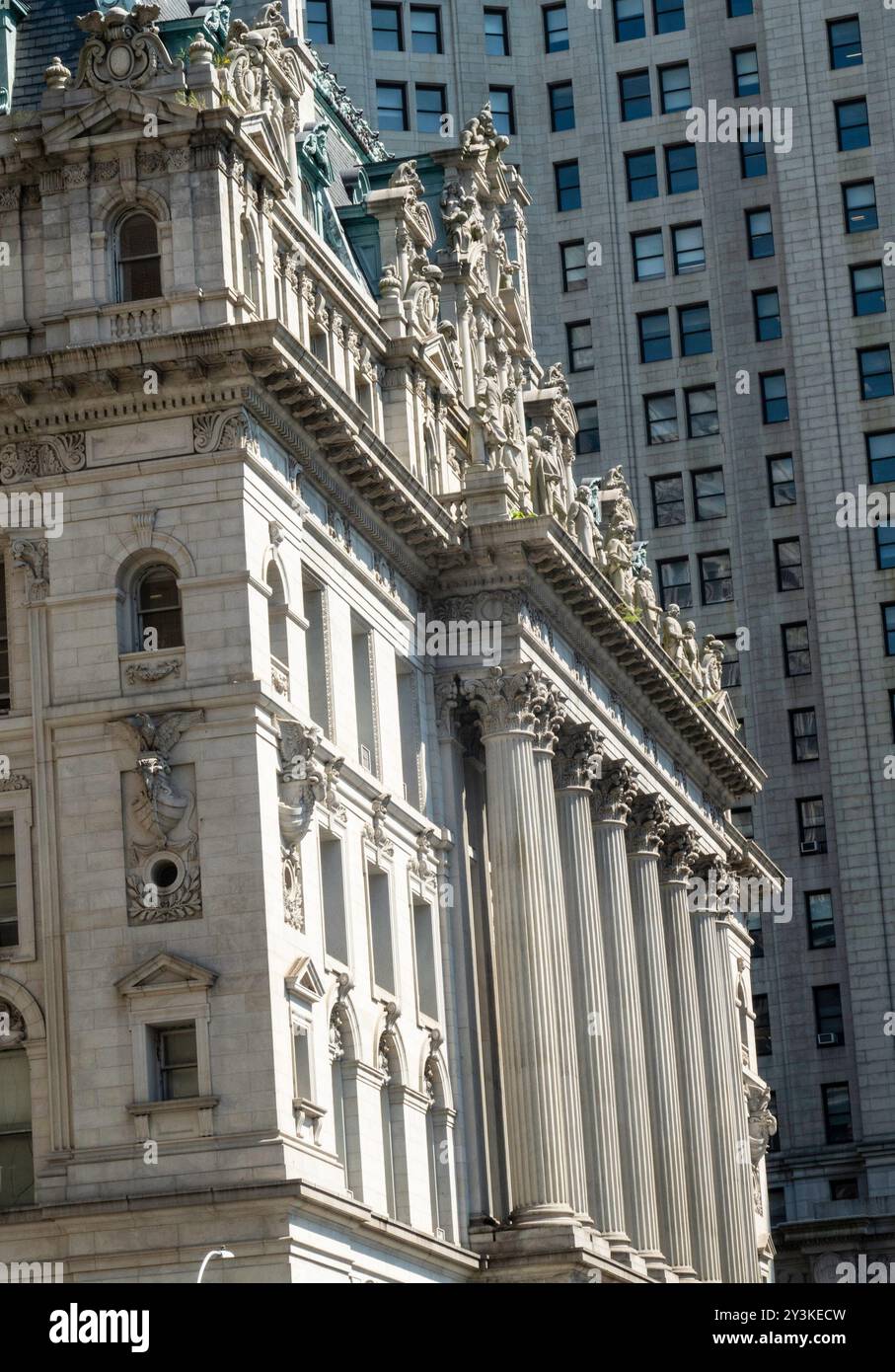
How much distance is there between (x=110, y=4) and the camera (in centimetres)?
6412

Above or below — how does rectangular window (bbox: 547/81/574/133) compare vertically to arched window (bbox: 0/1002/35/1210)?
above

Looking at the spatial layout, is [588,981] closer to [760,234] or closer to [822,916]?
[822,916]

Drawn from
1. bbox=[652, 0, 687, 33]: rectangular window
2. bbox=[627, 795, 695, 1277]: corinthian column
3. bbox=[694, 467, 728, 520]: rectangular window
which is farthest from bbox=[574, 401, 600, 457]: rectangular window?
bbox=[627, 795, 695, 1277]: corinthian column

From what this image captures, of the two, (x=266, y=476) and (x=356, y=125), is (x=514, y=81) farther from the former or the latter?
(x=266, y=476)

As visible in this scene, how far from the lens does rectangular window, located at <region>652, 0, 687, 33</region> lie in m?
127

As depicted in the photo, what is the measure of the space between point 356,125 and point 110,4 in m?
16.1

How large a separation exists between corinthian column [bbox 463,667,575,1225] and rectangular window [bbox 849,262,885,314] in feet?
180

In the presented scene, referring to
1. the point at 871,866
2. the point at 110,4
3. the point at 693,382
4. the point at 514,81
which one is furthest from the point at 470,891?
the point at 514,81

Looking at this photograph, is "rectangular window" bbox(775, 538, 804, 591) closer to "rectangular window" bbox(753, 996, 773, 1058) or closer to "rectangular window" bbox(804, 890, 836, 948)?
"rectangular window" bbox(804, 890, 836, 948)

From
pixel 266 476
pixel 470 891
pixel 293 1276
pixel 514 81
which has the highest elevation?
pixel 514 81

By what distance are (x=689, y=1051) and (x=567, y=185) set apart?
53019 mm

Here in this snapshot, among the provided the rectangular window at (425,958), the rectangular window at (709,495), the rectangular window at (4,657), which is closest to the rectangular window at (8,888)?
the rectangular window at (4,657)

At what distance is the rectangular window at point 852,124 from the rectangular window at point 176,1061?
77393mm

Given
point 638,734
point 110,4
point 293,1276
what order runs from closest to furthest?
point 293,1276
point 110,4
point 638,734
